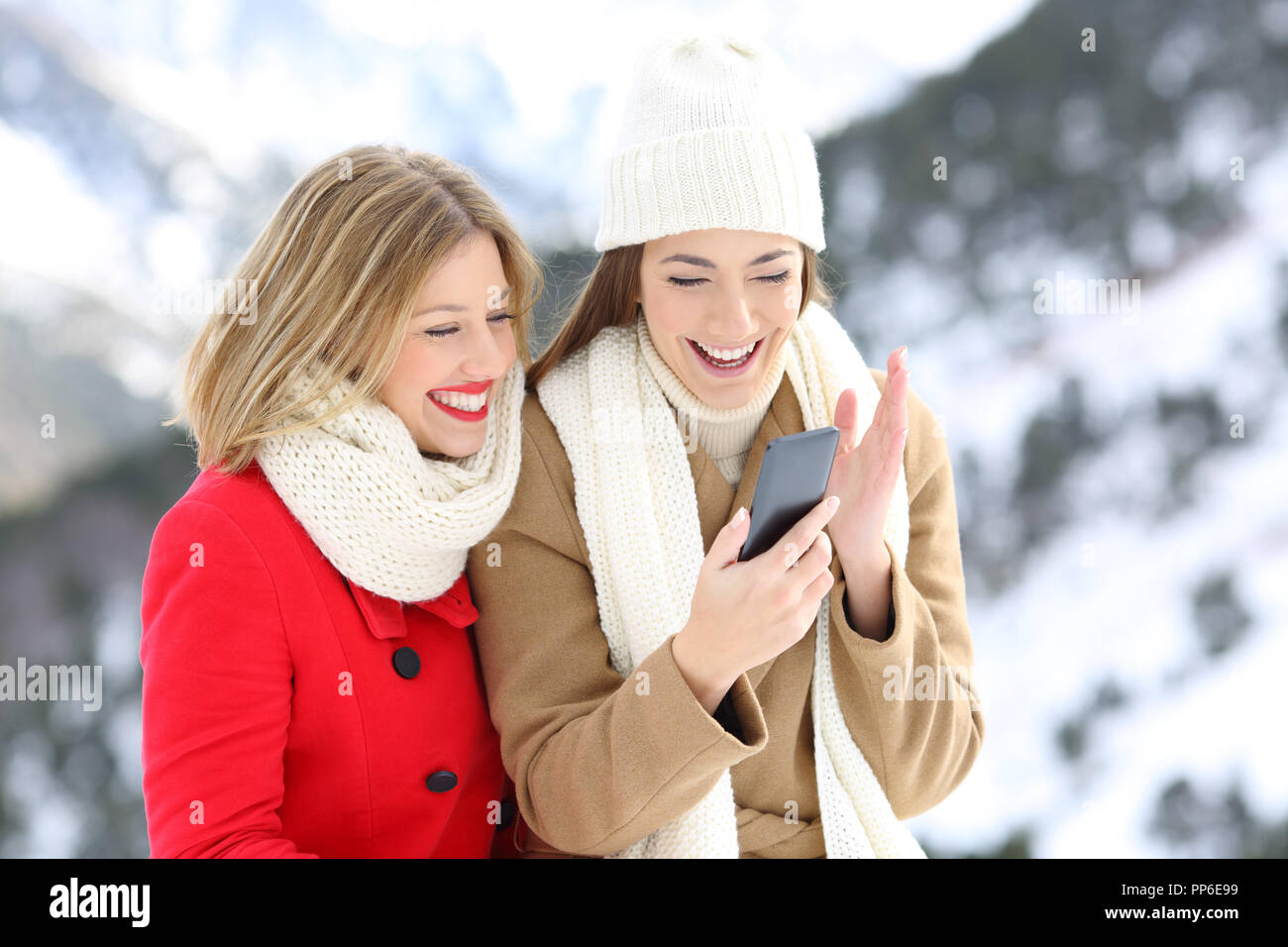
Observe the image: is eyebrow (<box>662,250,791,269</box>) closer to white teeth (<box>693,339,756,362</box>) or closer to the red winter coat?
white teeth (<box>693,339,756,362</box>)

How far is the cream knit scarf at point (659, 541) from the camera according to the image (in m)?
1.61

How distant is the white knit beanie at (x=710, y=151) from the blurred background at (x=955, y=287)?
1223 mm

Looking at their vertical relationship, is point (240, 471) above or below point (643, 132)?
below

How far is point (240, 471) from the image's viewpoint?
152 centimetres

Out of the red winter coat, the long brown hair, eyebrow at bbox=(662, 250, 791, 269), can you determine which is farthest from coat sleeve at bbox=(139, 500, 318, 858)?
eyebrow at bbox=(662, 250, 791, 269)

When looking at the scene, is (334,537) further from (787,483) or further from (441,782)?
(787,483)

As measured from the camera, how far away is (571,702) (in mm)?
1578

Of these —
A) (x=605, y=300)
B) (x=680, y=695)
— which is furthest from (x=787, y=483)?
(x=605, y=300)

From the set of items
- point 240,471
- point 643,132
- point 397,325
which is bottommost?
point 240,471

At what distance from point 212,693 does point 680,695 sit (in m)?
0.57

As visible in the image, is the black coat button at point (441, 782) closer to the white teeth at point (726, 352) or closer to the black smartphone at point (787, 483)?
the black smartphone at point (787, 483)

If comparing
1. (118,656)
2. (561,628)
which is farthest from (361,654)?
(118,656)
